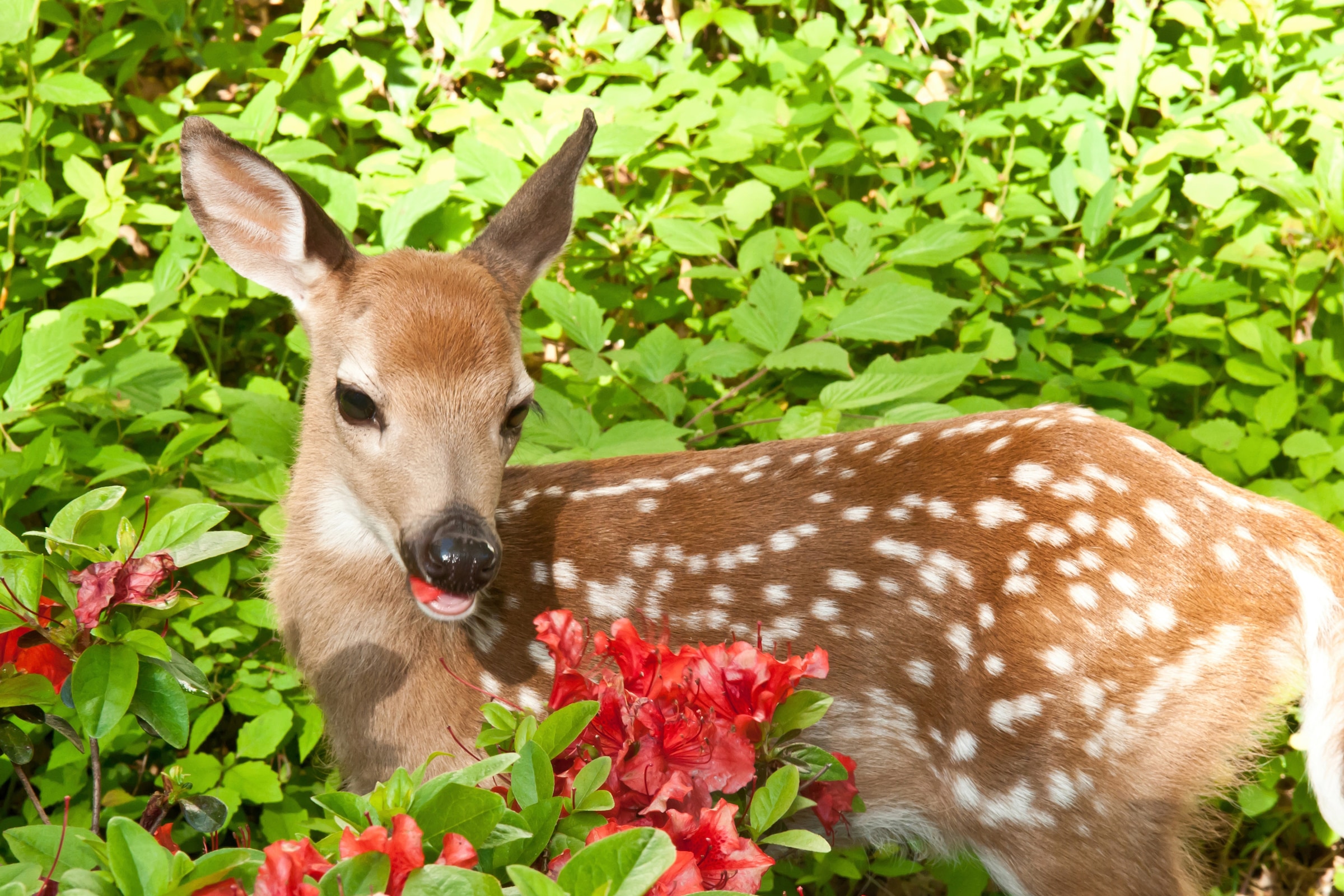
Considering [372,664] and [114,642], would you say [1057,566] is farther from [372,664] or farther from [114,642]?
[114,642]

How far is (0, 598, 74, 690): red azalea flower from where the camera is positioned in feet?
5.18

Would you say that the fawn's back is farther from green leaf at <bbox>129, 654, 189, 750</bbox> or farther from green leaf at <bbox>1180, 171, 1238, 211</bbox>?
green leaf at <bbox>1180, 171, 1238, 211</bbox>

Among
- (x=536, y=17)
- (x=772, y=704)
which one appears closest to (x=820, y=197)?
(x=536, y=17)

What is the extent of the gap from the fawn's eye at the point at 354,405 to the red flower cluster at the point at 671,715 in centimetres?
95

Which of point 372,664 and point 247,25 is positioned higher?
point 247,25

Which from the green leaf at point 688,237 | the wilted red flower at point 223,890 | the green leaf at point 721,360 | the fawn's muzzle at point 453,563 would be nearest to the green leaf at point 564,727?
the wilted red flower at point 223,890

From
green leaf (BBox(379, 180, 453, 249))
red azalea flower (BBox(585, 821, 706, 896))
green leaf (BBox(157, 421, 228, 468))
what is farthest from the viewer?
green leaf (BBox(379, 180, 453, 249))

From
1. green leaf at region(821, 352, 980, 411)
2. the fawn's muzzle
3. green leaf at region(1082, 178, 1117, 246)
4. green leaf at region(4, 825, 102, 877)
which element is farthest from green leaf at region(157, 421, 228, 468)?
green leaf at region(1082, 178, 1117, 246)

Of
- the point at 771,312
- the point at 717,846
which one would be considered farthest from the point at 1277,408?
the point at 717,846

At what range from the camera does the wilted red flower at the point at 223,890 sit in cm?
120

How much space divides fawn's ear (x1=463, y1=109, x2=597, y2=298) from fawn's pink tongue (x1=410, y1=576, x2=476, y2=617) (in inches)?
32.8

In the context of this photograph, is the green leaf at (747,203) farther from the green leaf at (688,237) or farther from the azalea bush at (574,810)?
the azalea bush at (574,810)

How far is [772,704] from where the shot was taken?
1.50 meters

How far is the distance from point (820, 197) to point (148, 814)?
3.56 m
